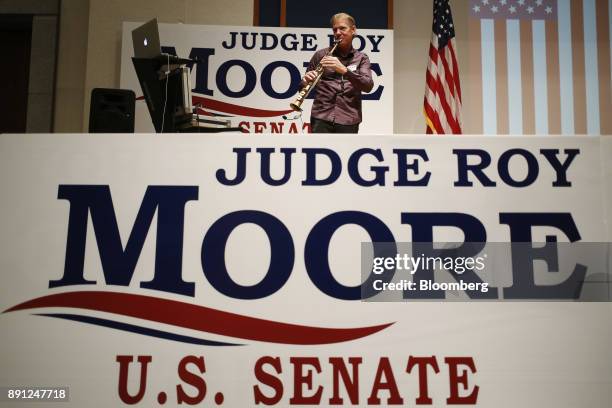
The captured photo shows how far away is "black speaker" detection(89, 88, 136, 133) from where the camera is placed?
8.59ft

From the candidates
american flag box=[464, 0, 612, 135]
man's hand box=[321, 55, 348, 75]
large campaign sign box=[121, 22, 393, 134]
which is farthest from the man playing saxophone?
american flag box=[464, 0, 612, 135]

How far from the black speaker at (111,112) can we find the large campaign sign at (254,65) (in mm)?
2244

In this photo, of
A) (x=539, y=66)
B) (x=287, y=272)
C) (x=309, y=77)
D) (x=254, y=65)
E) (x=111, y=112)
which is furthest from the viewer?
(x=539, y=66)

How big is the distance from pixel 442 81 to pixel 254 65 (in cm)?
146

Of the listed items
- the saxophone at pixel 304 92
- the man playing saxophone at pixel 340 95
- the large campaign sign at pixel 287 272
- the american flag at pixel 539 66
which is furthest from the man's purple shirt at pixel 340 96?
the american flag at pixel 539 66

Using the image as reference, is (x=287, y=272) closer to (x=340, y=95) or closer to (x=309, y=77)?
(x=309, y=77)

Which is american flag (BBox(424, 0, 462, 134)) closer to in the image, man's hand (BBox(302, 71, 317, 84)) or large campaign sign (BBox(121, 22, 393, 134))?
large campaign sign (BBox(121, 22, 393, 134))

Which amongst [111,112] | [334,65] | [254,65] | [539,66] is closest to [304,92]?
[334,65]

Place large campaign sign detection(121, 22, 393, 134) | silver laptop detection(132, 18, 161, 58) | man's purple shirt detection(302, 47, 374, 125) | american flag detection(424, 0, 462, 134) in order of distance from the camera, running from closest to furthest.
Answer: silver laptop detection(132, 18, 161, 58)
man's purple shirt detection(302, 47, 374, 125)
american flag detection(424, 0, 462, 134)
large campaign sign detection(121, 22, 393, 134)

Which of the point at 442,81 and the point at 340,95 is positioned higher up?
the point at 442,81

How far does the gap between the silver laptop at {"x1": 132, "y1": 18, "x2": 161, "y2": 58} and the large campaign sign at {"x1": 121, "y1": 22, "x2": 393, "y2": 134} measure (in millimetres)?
1757

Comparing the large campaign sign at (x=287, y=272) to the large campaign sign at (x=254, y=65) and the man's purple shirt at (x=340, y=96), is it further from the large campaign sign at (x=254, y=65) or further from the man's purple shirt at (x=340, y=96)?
the large campaign sign at (x=254, y=65)

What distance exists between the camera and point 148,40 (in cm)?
306

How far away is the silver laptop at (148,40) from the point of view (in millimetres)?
3025
